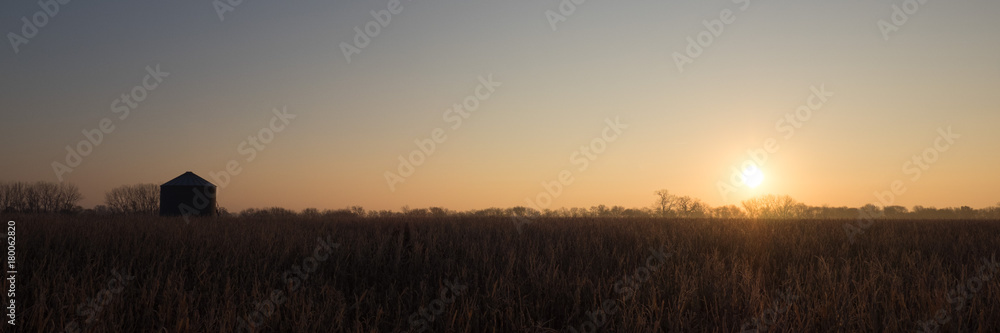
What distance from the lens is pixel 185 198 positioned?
67.1 feet

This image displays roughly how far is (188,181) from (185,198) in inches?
32.2

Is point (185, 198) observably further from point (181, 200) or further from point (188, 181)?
point (188, 181)

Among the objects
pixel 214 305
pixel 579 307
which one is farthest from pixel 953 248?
pixel 214 305

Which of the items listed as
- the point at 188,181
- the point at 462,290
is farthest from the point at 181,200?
the point at 462,290

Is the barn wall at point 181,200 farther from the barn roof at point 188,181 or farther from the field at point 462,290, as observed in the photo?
the field at point 462,290

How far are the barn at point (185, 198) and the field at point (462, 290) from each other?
43.3 feet

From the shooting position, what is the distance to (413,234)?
973 cm

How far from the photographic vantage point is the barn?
66.7 feet

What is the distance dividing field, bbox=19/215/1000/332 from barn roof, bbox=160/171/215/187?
13624mm

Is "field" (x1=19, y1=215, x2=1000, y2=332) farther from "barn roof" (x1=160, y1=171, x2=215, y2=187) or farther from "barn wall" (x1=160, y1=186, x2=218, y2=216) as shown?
"barn roof" (x1=160, y1=171, x2=215, y2=187)

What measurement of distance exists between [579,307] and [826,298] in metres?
2.23

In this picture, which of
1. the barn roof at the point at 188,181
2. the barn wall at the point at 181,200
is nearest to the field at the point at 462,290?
the barn wall at the point at 181,200

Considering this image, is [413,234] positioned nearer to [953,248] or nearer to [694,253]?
[694,253]

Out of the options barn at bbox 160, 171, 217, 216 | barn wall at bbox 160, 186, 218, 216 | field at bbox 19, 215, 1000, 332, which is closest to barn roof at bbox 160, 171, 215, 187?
barn at bbox 160, 171, 217, 216
